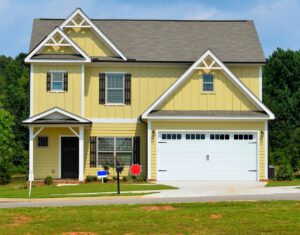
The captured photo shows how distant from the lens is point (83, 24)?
34031mm

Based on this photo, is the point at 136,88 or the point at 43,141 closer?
the point at 43,141

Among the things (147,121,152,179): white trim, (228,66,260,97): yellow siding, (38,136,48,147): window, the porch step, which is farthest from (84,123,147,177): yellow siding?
(228,66,260,97): yellow siding

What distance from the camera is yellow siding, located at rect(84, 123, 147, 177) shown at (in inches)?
1332

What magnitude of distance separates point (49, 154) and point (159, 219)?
18235 millimetres

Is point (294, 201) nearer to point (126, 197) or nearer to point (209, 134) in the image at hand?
point (126, 197)

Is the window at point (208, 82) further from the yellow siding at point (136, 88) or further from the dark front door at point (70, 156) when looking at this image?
the dark front door at point (70, 156)

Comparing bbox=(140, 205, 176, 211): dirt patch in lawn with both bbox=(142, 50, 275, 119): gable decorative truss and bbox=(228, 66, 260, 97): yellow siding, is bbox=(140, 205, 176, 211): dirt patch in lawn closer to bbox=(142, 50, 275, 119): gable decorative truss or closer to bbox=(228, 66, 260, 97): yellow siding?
bbox=(142, 50, 275, 119): gable decorative truss

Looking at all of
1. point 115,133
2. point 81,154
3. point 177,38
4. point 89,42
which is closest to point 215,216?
point 81,154

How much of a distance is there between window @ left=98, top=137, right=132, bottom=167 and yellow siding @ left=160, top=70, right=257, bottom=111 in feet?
12.9

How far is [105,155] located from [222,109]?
22.2 ft

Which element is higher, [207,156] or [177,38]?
[177,38]

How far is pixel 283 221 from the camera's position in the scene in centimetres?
1627

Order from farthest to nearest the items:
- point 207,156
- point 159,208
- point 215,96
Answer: point 215,96
point 207,156
point 159,208

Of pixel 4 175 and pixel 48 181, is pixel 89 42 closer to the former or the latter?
pixel 48 181
